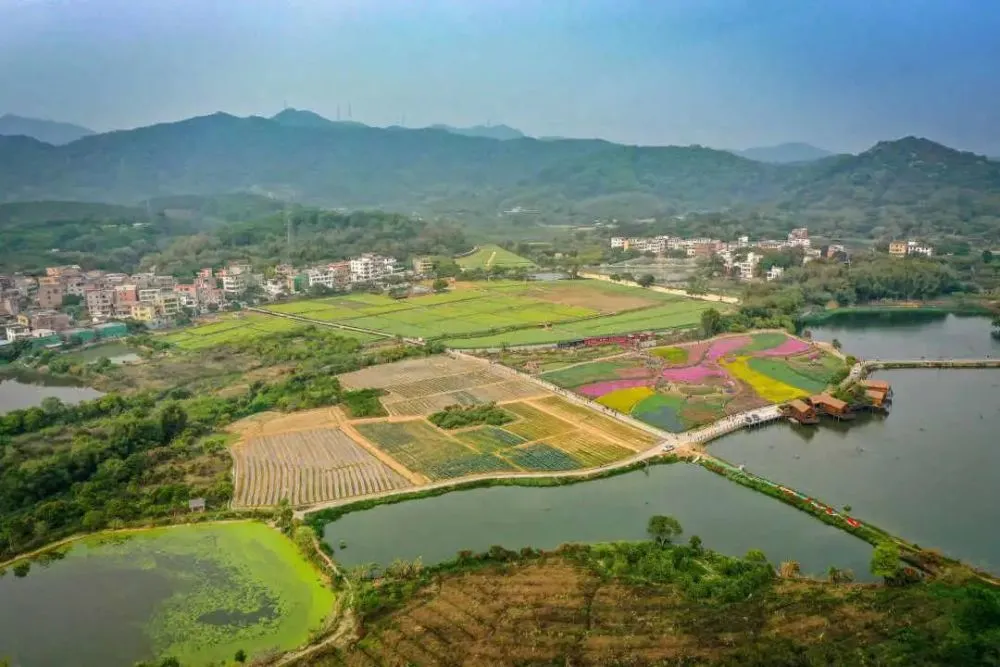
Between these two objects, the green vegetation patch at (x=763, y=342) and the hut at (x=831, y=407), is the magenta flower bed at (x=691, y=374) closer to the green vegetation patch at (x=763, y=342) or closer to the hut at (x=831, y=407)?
the green vegetation patch at (x=763, y=342)

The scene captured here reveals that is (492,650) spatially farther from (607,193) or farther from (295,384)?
(607,193)

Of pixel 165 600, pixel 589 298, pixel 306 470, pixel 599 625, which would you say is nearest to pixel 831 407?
pixel 599 625

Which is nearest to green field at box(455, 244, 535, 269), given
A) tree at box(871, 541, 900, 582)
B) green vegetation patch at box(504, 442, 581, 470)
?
green vegetation patch at box(504, 442, 581, 470)

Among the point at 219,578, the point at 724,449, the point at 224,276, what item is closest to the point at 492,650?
the point at 219,578

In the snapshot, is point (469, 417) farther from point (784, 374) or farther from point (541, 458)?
point (784, 374)

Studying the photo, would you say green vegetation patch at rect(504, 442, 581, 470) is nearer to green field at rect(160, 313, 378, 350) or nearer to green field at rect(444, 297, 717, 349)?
green field at rect(444, 297, 717, 349)

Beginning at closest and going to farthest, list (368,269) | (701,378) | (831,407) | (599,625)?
(599,625) < (831,407) < (701,378) < (368,269)
